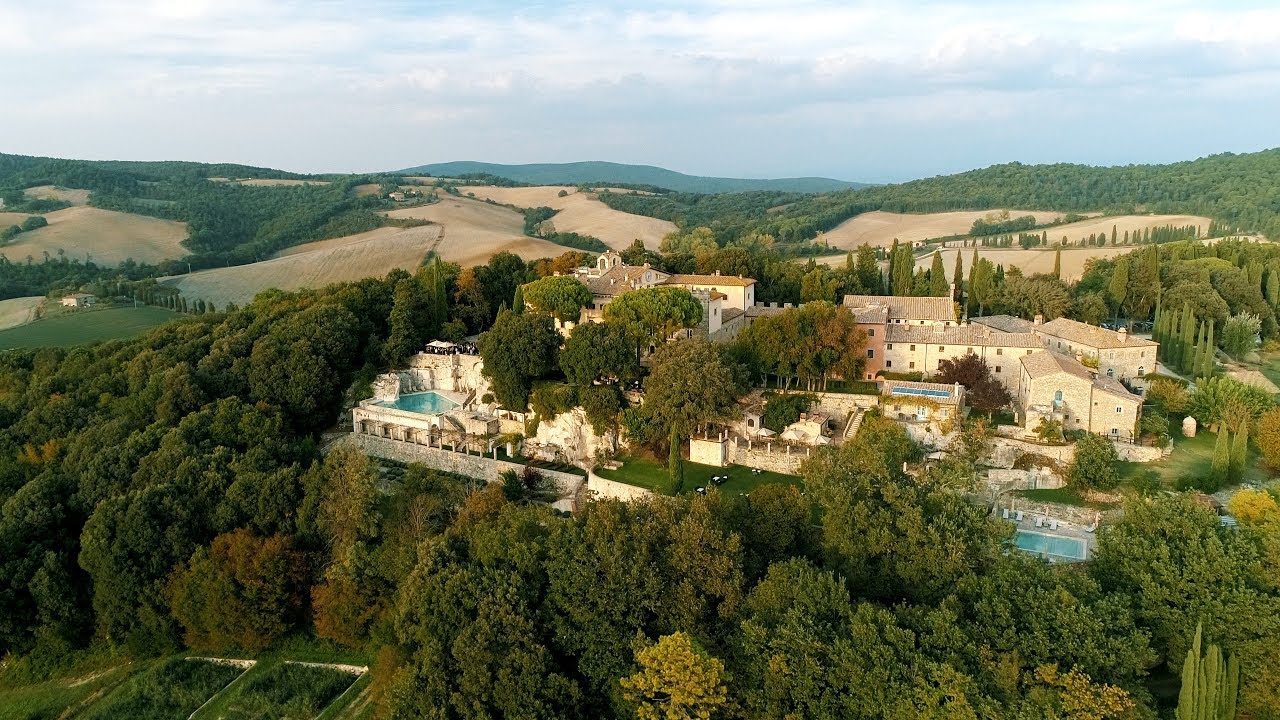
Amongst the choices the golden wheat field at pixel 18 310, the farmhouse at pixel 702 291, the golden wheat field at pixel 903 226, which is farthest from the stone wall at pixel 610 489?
the golden wheat field at pixel 903 226

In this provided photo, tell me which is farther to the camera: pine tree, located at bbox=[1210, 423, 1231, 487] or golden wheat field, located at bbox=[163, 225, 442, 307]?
golden wheat field, located at bbox=[163, 225, 442, 307]

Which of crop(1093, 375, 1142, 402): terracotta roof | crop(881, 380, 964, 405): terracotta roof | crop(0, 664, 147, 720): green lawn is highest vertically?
crop(1093, 375, 1142, 402): terracotta roof

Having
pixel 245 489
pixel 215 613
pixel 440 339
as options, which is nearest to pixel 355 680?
pixel 215 613

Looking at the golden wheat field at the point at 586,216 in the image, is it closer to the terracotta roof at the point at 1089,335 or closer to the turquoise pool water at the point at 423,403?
the turquoise pool water at the point at 423,403

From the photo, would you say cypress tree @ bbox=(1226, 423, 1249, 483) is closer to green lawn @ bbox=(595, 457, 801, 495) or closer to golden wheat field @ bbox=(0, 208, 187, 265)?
green lawn @ bbox=(595, 457, 801, 495)

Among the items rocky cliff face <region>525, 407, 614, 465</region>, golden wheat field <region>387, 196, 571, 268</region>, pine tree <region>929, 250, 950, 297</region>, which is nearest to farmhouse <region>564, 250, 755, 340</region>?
rocky cliff face <region>525, 407, 614, 465</region>

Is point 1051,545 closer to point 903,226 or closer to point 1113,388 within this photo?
point 1113,388

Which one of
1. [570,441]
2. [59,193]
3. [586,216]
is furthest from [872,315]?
[59,193]
